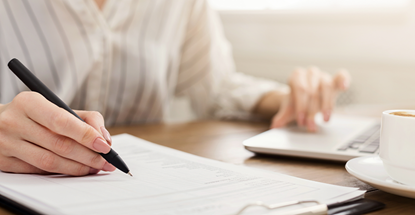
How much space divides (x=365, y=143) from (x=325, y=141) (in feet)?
0.20

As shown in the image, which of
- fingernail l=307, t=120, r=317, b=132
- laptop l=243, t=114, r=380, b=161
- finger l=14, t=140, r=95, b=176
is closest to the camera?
finger l=14, t=140, r=95, b=176

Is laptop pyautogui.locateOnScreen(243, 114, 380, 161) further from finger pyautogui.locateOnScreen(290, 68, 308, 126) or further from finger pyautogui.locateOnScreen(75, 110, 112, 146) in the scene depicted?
finger pyautogui.locateOnScreen(75, 110, 112, 146)

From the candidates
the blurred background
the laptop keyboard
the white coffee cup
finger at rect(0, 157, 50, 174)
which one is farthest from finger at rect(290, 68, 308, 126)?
the blurred background

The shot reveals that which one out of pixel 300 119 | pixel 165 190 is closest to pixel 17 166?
pixel 165 190

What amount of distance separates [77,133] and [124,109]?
2.05ft

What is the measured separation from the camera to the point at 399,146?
33 cm

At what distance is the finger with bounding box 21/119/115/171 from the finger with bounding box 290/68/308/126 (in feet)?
1.62

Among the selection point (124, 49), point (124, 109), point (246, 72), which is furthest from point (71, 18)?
point (246, 72)

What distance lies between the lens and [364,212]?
0.31 m

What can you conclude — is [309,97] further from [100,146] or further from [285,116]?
[100,146]

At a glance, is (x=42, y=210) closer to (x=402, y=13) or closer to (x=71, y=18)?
(x=71, y=18)

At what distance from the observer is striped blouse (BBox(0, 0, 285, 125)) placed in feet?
2.48

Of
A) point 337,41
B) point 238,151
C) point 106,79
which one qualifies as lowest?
point 238,151

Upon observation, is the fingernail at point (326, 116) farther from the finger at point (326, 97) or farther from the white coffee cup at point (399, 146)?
the white coffee cup at point (399, 146)
